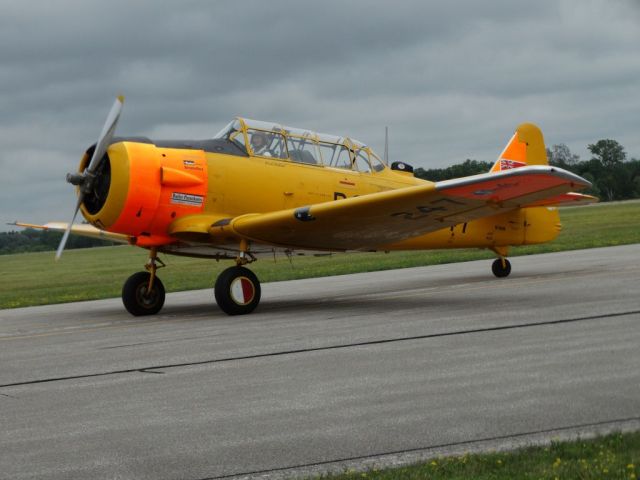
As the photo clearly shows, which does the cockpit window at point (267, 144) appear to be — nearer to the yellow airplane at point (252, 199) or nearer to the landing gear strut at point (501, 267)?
the yellow airplane at point (252, 199)

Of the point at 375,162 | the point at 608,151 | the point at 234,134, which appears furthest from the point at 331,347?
the point at 608,151

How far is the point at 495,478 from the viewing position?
14.2 feet

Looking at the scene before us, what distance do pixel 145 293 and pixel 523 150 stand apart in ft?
28.4

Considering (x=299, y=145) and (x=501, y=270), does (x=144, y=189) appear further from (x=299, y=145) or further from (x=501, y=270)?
(x=501, y=270)

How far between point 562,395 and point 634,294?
6.33 metres

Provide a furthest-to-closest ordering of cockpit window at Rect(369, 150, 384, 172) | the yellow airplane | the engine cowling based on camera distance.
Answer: cockpit window at Rect(369, 150, 384, 172) < the engine cowling < the yellow airplane

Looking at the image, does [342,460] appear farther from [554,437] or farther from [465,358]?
[465,358]

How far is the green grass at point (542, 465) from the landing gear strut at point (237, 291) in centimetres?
804

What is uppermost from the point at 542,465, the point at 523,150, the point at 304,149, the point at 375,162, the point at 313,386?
the point at 523,150

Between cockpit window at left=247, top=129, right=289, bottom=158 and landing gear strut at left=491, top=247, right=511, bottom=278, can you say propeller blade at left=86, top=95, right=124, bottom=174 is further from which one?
landing gear strut at left=491, top=247, right=511, bottom=278

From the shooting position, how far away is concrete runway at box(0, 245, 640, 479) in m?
5.04

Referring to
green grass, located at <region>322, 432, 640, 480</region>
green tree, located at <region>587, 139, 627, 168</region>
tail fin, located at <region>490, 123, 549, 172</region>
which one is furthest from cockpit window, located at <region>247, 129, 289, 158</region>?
green tree, located at <region>587, 139, 627, 168</region>

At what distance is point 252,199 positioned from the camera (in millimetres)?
13664

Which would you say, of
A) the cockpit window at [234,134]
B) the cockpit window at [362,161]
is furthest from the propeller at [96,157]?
the cockpit window at [362,161]
